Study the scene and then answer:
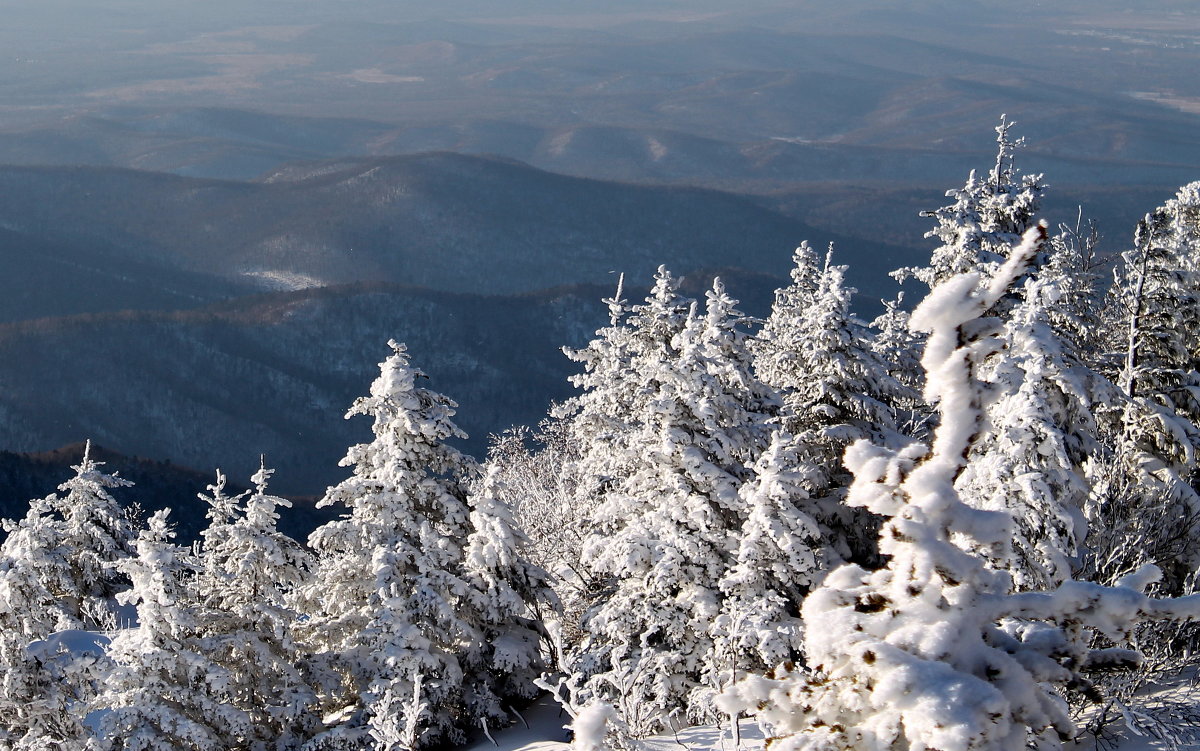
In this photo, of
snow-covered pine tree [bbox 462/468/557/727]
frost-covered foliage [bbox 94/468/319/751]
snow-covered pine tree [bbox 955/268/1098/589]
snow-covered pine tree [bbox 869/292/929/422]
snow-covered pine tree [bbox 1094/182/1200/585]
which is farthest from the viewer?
snow-covered pine tree [bbox 869/292/929/422]

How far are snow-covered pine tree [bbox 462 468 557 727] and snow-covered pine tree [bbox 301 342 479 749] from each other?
379 millimetres

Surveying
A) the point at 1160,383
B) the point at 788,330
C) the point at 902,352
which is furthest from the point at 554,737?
the point at 1160,383

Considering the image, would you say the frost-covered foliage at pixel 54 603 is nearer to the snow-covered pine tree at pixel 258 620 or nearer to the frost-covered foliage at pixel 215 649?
the frost-covered foliage at pixel 215 649

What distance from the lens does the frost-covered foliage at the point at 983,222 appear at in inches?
888

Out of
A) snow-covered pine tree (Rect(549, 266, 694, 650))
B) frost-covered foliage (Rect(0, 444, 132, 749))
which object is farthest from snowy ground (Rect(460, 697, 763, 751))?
frost-covered foliage (Rect(0, 444, 132, 749))

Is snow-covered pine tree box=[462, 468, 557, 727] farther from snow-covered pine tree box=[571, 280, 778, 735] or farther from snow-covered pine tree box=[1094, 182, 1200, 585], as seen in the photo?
snow-covered pine tree box=[1094, 182, 1200, 585]

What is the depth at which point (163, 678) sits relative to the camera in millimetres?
20031

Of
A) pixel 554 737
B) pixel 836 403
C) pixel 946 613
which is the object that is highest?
pixel 946 613

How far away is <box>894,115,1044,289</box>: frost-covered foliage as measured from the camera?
2255 centimetres

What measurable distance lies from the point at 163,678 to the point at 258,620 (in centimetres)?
194

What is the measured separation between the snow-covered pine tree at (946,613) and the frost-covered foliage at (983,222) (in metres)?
17.3

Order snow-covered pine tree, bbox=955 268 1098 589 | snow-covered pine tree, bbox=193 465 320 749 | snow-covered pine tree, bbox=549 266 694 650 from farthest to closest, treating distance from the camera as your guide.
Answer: snow-covered pine tree, bbox=549 266 694 650 < snow-covered pine tree, bbox=193 465 320 749 < snow-covered pine tree, bbox=955 268 1098 589

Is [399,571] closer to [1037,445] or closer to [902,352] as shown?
[1037,445]

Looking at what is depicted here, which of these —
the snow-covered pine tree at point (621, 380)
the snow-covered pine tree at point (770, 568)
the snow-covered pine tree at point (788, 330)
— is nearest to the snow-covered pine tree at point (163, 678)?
the snow-covered pine tree at point (621, 380)
